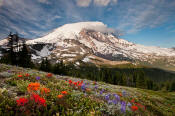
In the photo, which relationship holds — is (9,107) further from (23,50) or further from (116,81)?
(116,81)

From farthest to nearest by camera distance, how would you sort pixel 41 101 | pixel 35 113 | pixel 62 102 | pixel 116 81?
pixel 116 81 < pixel 62 102 < pixel 41 101 < pixel 35 113

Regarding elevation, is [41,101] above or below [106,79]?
above

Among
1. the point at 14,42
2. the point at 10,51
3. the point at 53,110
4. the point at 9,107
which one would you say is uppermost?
the point at 14,42

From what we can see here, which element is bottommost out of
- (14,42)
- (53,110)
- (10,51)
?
(53,110)

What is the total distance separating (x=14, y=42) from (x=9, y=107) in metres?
57.9

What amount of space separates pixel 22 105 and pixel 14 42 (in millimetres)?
57987

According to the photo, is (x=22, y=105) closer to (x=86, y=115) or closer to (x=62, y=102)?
(x=62, y=102)

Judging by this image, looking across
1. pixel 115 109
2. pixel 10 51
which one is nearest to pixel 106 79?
pixel 10 51

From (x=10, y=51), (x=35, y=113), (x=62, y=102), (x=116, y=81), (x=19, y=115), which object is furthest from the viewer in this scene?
(x=116, y=81)

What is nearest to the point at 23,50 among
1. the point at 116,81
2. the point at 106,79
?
the point at 106,79

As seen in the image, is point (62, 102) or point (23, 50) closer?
point (62, 102)

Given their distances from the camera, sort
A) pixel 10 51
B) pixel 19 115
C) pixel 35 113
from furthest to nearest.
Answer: pixel 10 51 → pixel 35 113 → pixel 19 115

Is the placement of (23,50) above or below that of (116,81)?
above

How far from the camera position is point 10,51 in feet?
151
